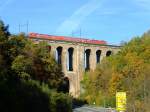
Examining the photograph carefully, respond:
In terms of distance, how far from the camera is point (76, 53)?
120062 millimetres

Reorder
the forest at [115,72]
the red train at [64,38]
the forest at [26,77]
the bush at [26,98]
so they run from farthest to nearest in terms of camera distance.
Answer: the red train at [64,38] → the forest at [115,72] → the forest at [26,77] → the bush at [26,98]

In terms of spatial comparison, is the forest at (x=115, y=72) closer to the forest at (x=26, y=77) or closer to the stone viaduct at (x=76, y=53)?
the stone viaduct at (x=76, y=53)

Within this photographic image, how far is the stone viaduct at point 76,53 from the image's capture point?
116 meters

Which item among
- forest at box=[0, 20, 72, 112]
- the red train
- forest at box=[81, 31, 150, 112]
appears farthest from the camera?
the red train

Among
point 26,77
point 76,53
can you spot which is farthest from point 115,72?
point 26,77

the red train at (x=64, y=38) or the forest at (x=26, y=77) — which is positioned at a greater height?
the red train at (x=64, y=38)

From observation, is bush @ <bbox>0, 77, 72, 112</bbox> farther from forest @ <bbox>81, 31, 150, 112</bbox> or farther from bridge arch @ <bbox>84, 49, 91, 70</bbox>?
bridge arch @ <bbox>84, 49, 91, 70</bbox>

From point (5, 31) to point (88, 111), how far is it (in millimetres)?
25302

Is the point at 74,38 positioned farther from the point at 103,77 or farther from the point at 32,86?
the point at 32,86

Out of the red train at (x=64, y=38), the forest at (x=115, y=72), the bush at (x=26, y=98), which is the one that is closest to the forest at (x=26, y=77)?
the bush at (x=26, y=98)

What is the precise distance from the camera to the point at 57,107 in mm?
56812

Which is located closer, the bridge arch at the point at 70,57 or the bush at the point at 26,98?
the bush at the point at 26,98

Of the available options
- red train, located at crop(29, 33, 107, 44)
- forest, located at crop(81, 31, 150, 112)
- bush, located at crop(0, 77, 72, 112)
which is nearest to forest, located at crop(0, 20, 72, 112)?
bush, located at crop(0, 77, 72, 112)

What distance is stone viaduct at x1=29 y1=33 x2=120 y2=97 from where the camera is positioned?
11562 centimetres
